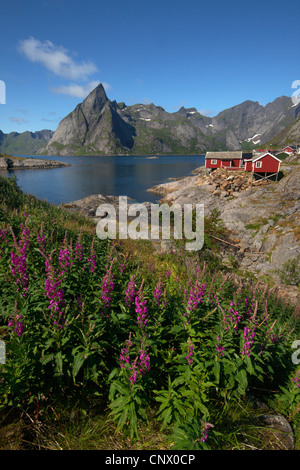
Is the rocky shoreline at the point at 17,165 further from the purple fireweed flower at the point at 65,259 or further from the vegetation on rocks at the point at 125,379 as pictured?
the vegetation on rocks at the point at 125,379

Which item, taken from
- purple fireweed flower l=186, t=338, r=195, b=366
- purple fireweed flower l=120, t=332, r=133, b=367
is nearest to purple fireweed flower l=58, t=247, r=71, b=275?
purple fireweed flower l=120, t=332, r=133, b=367

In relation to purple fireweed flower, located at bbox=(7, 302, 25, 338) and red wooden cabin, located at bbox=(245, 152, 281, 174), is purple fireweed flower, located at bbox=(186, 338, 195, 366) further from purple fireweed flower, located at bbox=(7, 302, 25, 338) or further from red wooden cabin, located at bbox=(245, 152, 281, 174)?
red wooden cabin, located at bbox=(245, 152, 281, 174)

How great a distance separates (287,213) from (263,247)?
24.9 feet

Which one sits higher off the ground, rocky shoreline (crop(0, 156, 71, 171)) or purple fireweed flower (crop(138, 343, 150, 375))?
rocky shoreline (crop(0, 156, 71, 171))


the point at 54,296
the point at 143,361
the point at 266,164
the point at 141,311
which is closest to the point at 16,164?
the point at 266,164

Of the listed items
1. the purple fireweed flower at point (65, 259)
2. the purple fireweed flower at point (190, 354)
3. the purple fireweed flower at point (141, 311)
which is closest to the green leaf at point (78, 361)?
the purple fireweed flower at point (141, 311)

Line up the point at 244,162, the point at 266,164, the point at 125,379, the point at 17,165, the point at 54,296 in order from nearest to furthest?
the point at 125,379
the point at 54,296
the point at 266,164
the point at 244,162
the point at 17,165

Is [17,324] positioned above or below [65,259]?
below

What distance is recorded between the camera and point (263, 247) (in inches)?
944

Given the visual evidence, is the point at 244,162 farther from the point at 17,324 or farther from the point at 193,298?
the point at 17,324
